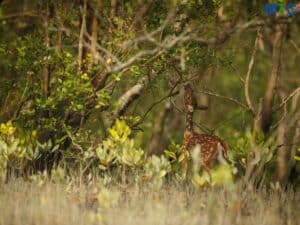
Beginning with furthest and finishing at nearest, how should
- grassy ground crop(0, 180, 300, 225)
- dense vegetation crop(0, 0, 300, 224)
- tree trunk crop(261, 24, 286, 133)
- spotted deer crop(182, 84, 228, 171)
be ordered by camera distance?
1. tree trunk crop(261, 24, 286, 133)
2. spotted deer crop(182, 84, 228, 171)
3. dense vegetation crop(0, 0, 300, 224)
4. grassy ground crop(0, 180, 300, 225)

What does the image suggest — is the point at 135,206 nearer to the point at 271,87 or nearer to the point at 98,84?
the point at 98,84

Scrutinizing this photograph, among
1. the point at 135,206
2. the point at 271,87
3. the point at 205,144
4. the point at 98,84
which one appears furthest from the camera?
the point at 271,87

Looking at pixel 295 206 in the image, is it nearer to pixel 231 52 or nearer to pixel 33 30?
pixel 231 52

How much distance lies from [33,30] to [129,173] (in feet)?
8.83

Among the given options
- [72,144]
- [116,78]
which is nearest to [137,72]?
[116,78]

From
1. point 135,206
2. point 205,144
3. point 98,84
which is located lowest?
point 135,206

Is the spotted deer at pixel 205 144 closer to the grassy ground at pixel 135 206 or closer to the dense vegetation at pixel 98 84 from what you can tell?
the dense vegetation at pixel 98 84

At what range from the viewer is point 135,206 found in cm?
588

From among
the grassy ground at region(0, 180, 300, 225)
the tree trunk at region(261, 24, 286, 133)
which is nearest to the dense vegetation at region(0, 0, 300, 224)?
the tree trunk at region(261, 24, 286, 133)

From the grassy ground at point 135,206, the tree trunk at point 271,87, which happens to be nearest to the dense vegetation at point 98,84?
the tree trunk at point 271,87

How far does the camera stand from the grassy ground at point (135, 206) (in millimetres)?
5324

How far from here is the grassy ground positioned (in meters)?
5.32

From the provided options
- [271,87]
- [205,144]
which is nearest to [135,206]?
[205,144]

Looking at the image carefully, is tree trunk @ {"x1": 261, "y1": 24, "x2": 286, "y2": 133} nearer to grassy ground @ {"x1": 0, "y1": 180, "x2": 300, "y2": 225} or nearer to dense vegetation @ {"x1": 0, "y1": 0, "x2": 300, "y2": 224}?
dense vegetation @ {"x1": 0, "y1": 0, "x2": 300, "y2": 224}
